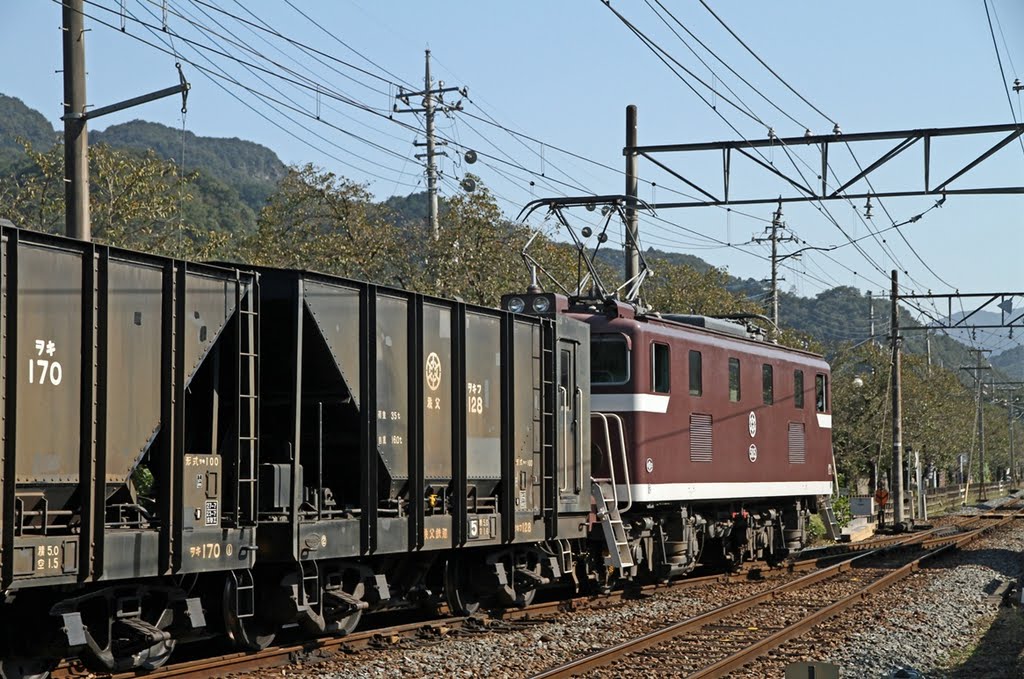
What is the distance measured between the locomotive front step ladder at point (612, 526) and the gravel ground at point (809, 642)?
2.10 feet

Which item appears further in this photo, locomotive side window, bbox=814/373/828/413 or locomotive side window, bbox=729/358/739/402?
locomotive side window, bbox=814/373/828/413

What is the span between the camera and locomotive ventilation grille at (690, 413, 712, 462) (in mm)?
19234

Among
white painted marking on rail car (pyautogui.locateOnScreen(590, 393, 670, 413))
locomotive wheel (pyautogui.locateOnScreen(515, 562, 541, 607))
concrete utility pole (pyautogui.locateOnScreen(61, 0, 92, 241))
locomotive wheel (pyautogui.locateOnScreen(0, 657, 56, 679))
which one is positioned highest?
concrete utility pole (pyautogui.locateOnScreen(61, 0, 92, 241))

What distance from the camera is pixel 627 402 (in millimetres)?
17891

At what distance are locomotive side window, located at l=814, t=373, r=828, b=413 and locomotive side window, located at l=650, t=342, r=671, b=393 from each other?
723 cm

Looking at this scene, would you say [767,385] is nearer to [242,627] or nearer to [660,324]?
[660,324]

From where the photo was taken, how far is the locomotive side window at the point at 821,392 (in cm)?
2491

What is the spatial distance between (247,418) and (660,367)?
28.3 ft

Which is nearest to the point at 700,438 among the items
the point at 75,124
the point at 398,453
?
the point at 398,453

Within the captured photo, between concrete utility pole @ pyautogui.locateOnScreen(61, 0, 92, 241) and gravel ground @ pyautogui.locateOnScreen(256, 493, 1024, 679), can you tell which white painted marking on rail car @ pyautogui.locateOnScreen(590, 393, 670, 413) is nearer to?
gravel ground @ pyautogui.locateOnScreen(256, 493, 1024, 679)

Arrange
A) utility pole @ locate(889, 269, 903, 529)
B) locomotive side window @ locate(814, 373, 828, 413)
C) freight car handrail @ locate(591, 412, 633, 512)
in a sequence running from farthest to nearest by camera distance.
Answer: utility pole @ locate(889, 269, 903, 529)
locomotive side window @ locate(814, 373, 828, 413)
freight car handrail @ locate(591, 412, 633, 512)

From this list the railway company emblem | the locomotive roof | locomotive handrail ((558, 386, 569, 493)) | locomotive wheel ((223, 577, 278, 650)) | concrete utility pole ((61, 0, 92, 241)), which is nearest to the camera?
locomotive wheel ((223, 577, 278, 650))

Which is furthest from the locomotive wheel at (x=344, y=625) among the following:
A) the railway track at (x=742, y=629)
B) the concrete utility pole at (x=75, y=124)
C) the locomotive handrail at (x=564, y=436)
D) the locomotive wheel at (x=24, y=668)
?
the concrete utility pole at (x=75, y=124)

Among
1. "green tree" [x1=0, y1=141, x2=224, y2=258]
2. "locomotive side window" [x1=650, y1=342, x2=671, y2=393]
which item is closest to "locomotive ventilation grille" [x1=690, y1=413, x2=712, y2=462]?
"locomotive side window" [x1=650, y1=342, x2=671, y2=393]
